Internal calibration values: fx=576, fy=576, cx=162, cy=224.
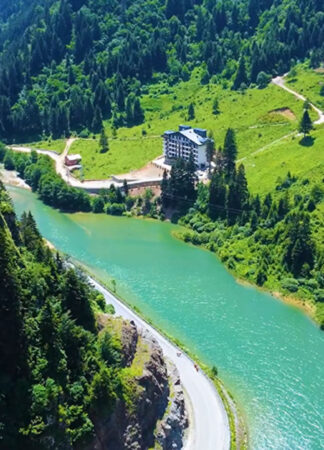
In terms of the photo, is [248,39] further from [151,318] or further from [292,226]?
[151,318]

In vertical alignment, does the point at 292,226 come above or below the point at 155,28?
below

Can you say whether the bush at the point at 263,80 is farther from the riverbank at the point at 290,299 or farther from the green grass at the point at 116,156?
the riverbank at the point at 290,299

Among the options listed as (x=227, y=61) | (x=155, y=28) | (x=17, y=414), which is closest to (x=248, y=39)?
(x=227, y=61)

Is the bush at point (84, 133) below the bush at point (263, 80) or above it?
below

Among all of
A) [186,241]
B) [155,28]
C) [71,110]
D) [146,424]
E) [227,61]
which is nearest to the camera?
[146,424]

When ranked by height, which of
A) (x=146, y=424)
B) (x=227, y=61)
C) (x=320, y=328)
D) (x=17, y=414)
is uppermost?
(x=227, y=61)

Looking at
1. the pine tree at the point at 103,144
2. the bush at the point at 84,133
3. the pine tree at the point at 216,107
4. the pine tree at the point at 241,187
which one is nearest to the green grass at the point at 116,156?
the pine tree at the point at 103,144

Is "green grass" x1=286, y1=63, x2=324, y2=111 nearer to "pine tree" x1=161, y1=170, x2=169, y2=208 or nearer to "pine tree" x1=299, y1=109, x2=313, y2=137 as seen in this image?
"pine tree" x1=299, y1=109, x2=313, y2=137
